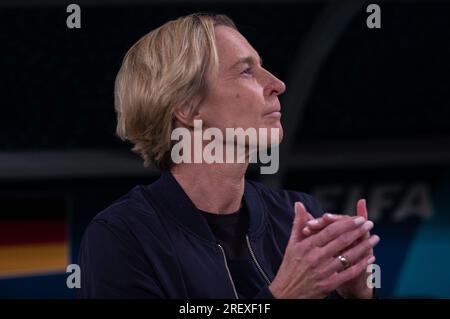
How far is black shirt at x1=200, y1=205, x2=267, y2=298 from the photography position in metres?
0.96

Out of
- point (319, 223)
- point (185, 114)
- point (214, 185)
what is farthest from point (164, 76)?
point (319, 223)

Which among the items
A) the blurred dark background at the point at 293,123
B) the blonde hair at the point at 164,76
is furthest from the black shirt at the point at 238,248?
the blurred dark background at the point at 293,123

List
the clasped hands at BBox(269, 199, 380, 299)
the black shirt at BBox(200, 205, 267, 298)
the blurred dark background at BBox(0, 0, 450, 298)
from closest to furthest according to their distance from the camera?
the clasped hands at BBox(269, 199, 380, 299), the black shirt at BBox(200, 205, 267, 298), the blurred dark background at BBox(0, 0, 450, 298)

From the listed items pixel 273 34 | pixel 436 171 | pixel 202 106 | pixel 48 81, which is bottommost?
pixel 436 171

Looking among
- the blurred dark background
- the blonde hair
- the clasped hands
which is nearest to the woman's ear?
the blonde hair

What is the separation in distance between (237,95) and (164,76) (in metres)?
0.11

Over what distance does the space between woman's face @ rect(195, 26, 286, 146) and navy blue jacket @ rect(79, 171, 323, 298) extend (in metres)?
0.11

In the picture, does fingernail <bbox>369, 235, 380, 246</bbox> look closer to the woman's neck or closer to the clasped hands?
the clasped hands

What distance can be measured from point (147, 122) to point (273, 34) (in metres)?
0.80

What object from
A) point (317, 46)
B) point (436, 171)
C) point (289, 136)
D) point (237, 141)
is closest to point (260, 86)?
point (237, 141)

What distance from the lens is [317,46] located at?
71.7 inches

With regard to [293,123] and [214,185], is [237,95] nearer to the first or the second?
[214,185]

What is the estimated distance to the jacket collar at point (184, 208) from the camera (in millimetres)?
974

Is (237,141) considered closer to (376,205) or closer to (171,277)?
(171,277)
